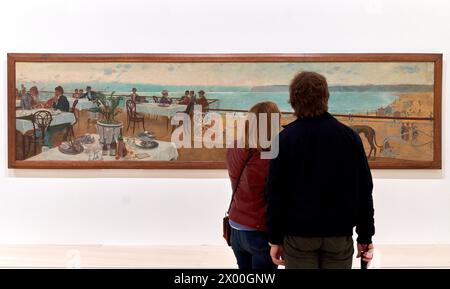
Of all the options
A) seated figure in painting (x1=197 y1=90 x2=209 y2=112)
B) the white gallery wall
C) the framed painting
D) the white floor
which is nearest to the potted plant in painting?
the framed painting

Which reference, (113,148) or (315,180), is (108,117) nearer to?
(113,148)

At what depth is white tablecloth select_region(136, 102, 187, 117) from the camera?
719 cm

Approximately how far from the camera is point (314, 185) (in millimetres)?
2842

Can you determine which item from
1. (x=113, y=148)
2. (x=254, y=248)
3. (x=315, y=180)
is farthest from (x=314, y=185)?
(x=113, y=148)

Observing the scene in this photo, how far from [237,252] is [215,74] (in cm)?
407

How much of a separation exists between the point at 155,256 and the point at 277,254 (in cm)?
391

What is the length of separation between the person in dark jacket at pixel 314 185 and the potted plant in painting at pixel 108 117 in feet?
15.5

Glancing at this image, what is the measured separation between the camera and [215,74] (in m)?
7.17

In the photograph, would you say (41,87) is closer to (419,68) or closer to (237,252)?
(237,252)

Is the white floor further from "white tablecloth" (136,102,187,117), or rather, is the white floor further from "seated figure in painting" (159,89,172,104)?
"seated figure in painting" (159,89,172,104)

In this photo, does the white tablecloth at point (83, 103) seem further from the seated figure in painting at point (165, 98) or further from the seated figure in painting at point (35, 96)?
the seated figure in painting at point (165, 98)

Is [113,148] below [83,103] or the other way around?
below

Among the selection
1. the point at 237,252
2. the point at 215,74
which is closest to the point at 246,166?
the point at 237,252
